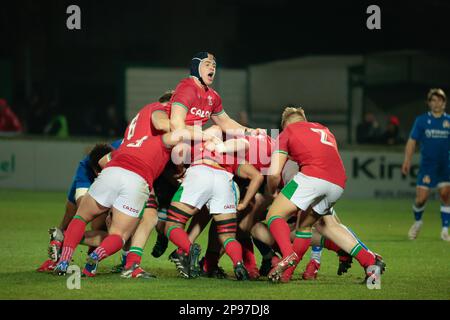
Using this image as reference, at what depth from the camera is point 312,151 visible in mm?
9039

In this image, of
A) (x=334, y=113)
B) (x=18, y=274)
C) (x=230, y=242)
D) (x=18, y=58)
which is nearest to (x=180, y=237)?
(x=230, y=242)

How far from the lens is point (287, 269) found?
877 centimetres

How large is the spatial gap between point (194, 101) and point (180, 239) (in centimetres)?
132

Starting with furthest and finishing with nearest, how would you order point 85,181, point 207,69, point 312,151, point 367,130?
point 367,130 → point 85,181 → point 207,69 → point 312,151

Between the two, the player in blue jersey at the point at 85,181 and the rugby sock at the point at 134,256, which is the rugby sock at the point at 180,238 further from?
the player in blue jersey at the point at 85,181

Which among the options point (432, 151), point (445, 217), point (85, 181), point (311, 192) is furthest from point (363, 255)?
point (432, 151)

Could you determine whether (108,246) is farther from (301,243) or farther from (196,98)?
(301,243)

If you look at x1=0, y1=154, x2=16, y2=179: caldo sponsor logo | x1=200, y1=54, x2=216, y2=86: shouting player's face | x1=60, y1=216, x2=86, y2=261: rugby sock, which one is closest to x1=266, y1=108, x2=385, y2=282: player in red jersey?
x1=200, y1=54, x2=216, y2=86: shouting player's face

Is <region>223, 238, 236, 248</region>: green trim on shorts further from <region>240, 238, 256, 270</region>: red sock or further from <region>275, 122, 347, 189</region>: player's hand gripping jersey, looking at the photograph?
<region>275, 122, 347, 189</region>: player's hand gripping jersey

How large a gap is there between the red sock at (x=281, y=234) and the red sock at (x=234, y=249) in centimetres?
37

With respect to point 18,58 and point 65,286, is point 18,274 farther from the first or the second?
point 18,58

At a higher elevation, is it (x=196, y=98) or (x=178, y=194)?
(x=196, y=98)

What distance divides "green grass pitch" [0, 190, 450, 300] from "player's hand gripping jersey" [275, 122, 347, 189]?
101 centimetres

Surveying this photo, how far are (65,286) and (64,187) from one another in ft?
37.3
